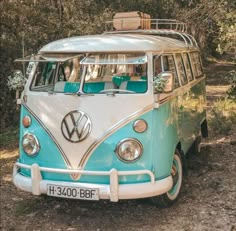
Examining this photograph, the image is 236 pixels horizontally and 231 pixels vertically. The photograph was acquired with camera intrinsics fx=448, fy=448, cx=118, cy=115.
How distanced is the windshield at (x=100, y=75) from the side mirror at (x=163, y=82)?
0.50ft

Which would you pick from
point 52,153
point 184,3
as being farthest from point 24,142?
point 184,3

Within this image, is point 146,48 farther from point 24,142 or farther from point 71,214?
point 71,214

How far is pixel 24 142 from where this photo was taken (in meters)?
5.45

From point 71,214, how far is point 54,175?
31.0 inches

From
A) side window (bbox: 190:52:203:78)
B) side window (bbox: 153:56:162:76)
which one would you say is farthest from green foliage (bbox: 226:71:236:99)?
side window (bbox: 153:56:162:76)

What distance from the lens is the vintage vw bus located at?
16.6ft

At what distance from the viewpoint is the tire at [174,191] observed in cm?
556

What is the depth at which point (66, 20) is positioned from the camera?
1591cm

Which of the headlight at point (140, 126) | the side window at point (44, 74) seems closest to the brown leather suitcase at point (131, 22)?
the side window at point (44, 74)

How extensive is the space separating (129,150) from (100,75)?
1174 millimetres

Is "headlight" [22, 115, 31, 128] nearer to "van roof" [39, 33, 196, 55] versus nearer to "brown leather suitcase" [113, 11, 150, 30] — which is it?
"van roof" [39, 33, 196, 55]

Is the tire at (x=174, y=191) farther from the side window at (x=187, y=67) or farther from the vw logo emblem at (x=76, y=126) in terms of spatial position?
the side window at (x=187, y=67)

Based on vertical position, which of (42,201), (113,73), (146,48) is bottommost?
(42,201)

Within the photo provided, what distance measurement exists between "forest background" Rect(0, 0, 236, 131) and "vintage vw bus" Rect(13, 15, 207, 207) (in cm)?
596
